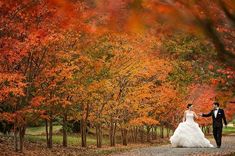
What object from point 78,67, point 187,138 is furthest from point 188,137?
point 78,67

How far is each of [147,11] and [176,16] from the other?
0.64m

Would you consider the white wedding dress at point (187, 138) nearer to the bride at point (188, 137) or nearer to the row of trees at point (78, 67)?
the bride at point (188, 137)

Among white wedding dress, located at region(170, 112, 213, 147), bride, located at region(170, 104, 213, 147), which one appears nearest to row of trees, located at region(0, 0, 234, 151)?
bride, located at region(170, 104, 213, 147)

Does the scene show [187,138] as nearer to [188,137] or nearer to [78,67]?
[188,137]

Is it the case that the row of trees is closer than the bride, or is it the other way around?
the row of trees

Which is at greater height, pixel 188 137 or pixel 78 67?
pixel 78 67

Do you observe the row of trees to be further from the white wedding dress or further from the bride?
the white wedding dress

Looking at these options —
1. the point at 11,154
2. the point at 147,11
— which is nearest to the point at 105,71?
the point at 11,154

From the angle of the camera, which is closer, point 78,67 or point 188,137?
point 78,67

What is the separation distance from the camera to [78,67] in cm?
2138

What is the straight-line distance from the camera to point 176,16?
10.8 ft

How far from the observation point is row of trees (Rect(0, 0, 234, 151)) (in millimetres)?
18312

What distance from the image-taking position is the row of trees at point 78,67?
60.1ft

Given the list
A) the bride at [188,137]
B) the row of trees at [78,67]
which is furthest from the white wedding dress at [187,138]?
the row of trees at [78,67]
